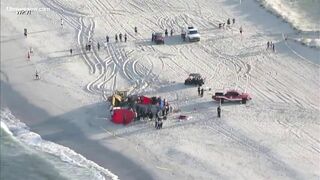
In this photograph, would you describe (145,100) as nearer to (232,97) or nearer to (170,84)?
(170,84)

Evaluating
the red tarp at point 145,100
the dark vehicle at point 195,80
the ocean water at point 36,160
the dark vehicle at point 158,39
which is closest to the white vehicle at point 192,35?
the dark vehicle at point 158,39

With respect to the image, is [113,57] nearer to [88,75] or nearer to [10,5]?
[88,75]

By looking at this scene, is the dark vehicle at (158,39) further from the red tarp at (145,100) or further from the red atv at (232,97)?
the red tarp at (145,100)

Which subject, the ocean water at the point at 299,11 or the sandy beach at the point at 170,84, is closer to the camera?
the sandy beach at the point at 170,84

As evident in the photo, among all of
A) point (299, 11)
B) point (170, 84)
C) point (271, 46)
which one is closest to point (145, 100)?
point (170, 84)

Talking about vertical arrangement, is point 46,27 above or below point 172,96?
above

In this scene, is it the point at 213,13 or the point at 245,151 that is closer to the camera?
the point at 245,151

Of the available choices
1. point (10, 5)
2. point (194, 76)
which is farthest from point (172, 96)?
point (10, 5)
